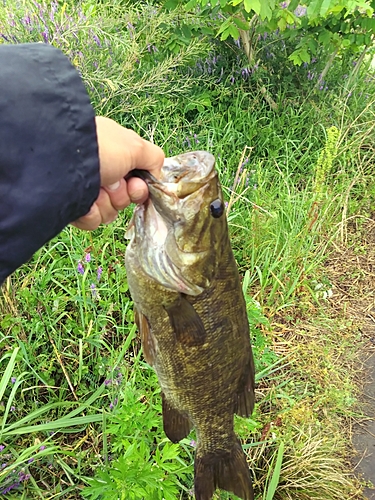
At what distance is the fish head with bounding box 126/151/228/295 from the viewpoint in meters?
1.42

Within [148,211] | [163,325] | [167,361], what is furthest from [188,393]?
[148,211]

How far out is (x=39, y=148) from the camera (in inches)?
39.2

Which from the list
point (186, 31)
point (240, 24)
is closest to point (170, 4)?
point (186, 31)

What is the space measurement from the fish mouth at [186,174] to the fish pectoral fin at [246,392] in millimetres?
757

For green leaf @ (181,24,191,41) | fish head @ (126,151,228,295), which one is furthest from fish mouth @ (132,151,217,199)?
green leaf @ (181,24,191,41)

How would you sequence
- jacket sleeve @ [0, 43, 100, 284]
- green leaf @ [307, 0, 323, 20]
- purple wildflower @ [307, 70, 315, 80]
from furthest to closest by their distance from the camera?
purple wildflower @ [307, 70, 315, 80] < green leaf @ [307, 0, 323, 20] < jacket sleeve @ [0, 43, 100, 284]

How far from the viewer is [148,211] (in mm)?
1472

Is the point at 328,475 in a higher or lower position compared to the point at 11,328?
lower

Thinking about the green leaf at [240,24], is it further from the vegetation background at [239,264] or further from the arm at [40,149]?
the arm at [40,149]

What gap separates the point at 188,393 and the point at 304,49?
3.62 m

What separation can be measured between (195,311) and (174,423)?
0.53m

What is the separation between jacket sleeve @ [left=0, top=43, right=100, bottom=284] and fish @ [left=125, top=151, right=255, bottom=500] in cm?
32

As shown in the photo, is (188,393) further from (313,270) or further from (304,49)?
(304,49)

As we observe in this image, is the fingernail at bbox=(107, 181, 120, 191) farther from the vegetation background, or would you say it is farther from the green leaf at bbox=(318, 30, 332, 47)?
the green leaf at bbox=(318, 30, 332, 47)
